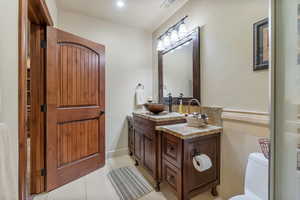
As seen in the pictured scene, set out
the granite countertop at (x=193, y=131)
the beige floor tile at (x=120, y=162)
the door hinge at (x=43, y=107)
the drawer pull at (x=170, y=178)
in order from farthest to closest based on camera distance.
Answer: the beige floor tile at (x=120, y=162), the door hinge at (x=43, y=107), the drawer pull at (x=170, y=178), the granite countertop at (x=193, y=131)

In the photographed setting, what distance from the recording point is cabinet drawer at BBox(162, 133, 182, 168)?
58.0 inches

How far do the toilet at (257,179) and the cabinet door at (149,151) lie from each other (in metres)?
0.96

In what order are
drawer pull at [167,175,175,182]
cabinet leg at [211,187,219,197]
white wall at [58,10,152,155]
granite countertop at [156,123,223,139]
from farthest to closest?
white wall at [58,10,152,155] → cabinet leg at [211,187,219,197] → drawer pull at [167,175,175,182] → granite countertop at [156,123,223,139]

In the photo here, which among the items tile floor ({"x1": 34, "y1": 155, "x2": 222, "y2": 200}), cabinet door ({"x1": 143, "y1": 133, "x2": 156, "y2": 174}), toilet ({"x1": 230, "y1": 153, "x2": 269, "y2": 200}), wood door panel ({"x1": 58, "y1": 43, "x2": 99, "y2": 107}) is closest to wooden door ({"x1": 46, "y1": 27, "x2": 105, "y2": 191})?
wood door panel ({"x1": 58, "y1": 43, "x2": 99, "y2": 107})

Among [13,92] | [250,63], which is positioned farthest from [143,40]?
[13,92]

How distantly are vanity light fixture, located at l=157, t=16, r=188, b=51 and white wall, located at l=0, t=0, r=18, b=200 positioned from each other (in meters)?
1.88

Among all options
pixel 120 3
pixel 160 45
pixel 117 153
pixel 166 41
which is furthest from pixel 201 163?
pixel 120 3

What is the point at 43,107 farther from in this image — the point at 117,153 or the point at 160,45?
the point at 160,45

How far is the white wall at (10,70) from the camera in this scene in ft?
2.35

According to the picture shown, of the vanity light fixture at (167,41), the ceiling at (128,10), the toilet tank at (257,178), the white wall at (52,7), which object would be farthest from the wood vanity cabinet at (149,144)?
the white wall at (52,7)

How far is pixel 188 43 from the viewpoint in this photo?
7.02ft

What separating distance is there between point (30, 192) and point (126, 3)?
2729 millimetres

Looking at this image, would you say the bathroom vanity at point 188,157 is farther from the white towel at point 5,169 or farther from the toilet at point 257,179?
the white towel at point 5,169

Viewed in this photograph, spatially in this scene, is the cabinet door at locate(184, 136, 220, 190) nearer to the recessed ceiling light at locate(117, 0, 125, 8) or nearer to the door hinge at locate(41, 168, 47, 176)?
the door hinge at locate(41, 168, 47, 176)
